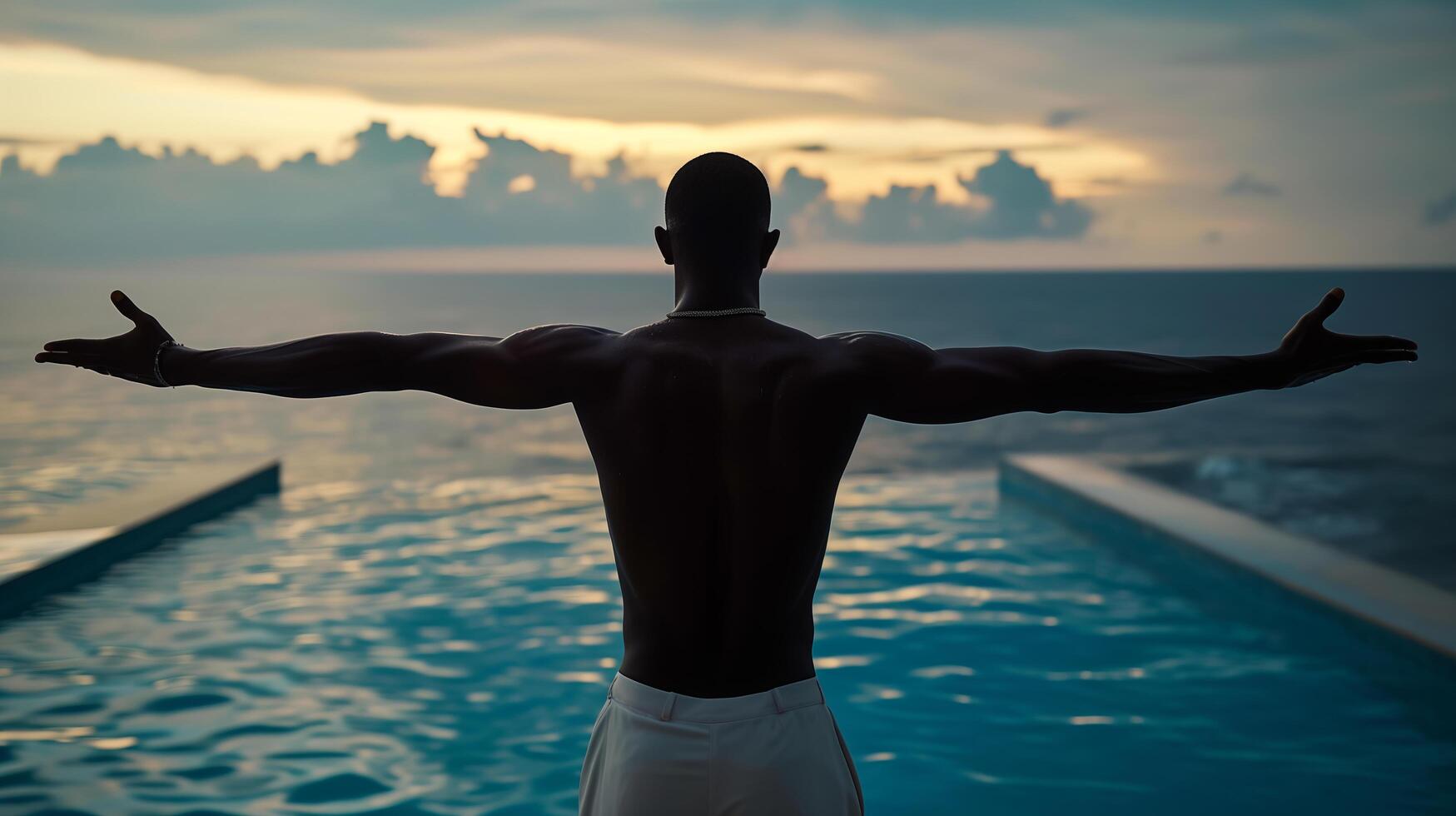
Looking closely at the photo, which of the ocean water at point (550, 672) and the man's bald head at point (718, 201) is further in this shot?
the ocean water at point (550, 672)

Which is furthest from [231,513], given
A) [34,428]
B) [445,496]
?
[34,428]

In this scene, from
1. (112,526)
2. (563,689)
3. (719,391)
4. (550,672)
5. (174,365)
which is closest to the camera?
(719,391)

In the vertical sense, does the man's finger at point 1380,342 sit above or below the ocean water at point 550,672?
above

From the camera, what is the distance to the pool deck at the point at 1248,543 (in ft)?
20.8

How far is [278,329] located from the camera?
203ft

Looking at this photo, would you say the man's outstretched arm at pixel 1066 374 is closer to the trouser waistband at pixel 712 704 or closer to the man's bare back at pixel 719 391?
the man's bare back at pixel 719 391

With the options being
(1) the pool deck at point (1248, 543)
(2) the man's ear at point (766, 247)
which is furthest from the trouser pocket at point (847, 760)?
(1) the pool deck at point (1248, 543)

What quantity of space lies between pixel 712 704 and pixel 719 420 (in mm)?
511

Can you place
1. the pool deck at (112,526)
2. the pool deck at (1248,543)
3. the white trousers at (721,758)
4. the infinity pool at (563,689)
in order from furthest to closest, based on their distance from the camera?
the pool deck at (112,526)
the pool deck at (1248,543)
the infinity pool at (563,689)
the white trousers at (721,758)

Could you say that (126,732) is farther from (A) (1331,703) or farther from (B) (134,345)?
(A) (1331,703)

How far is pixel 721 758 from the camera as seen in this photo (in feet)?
6.68

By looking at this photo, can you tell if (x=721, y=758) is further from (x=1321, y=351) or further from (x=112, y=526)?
(x=112, y=526)

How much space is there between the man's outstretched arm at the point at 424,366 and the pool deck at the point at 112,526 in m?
5.97

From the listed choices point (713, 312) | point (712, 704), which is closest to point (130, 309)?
point (713, 312)
